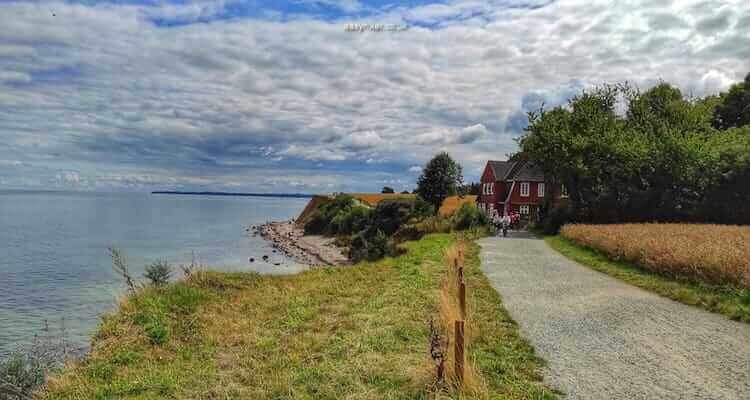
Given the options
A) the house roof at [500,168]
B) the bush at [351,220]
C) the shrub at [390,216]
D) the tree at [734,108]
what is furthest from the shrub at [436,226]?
the tree at [734,108]

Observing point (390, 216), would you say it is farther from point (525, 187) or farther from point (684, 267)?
point (684, 267)

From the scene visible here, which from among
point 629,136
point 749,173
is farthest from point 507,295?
point 629,136

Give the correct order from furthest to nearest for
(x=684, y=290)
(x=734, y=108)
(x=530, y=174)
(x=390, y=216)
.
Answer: (x=390, y=216)
(x=734, y=108)
(x=530, y=174)
(x=684, y=290)

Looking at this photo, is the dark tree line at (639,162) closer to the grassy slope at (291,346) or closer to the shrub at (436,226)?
the shrub at (436,226)

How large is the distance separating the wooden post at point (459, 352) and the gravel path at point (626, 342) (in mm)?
1479

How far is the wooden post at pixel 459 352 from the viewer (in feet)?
16.6

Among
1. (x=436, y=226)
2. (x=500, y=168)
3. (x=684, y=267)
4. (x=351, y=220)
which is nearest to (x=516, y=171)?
(x=500, y=168)

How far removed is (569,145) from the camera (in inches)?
1506

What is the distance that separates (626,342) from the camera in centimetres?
788

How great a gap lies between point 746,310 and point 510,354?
595 centimetres

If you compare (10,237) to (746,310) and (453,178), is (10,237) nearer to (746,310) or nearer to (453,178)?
(453,178)

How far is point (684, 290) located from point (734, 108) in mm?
51739

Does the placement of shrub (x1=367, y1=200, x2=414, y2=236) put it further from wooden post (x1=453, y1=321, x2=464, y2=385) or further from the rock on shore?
wooden post (x1=453, y1=321, x2=464, y2=385)

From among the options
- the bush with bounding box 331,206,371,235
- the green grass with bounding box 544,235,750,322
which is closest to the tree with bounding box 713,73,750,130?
the bush with bounding box 331,206,371,235
